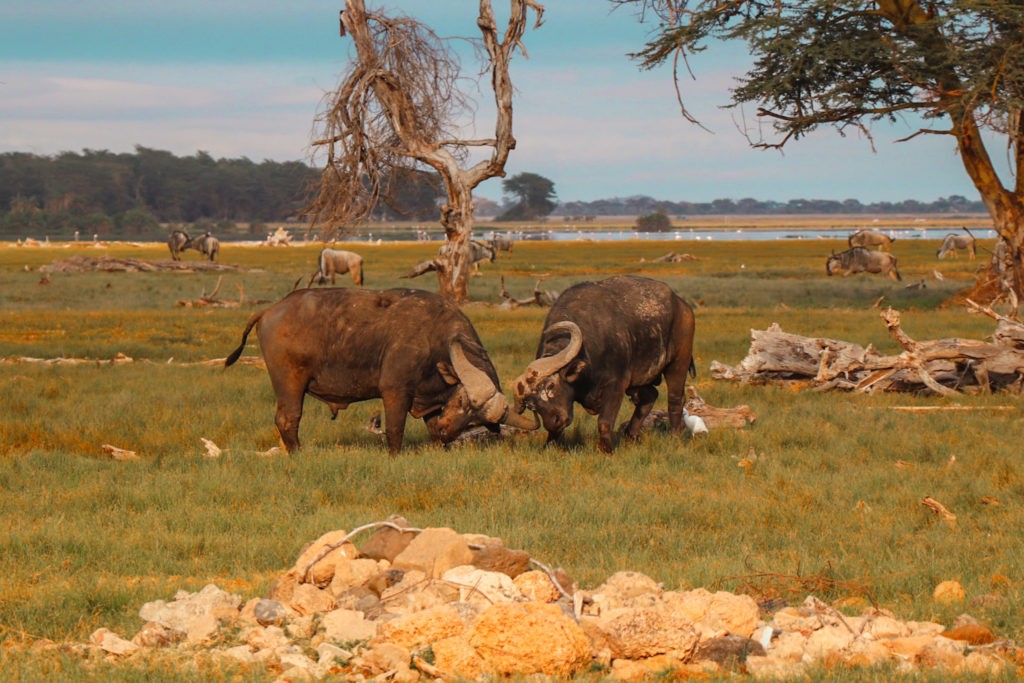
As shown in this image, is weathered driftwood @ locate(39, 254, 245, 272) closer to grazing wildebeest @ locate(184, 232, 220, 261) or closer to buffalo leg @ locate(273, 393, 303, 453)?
grazing wildebeest @ locate(184, 232, 220, 261)

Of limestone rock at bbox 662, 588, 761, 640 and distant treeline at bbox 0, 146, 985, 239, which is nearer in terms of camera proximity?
limestone rock at bbox 662, 588, 761, 640

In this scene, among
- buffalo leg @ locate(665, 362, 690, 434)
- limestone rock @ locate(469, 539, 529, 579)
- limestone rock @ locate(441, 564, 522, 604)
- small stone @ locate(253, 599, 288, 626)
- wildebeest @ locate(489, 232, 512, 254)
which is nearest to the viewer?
small stone @ locate(253, 599, 288, 626)

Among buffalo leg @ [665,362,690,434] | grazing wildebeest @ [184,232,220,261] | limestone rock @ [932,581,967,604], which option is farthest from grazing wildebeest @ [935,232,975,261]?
limestone rock @ [932,581,967,604]

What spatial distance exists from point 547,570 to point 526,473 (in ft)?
13.4

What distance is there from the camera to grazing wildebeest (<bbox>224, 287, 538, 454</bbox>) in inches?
498

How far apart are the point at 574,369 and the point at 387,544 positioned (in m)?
4.59

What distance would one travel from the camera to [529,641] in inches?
259

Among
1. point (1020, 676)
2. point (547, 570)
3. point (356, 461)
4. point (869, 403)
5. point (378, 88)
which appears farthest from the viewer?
point (378, 88)

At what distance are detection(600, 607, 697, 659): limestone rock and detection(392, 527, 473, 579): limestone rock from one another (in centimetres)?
126

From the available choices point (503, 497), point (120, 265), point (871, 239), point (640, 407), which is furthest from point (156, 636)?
point (871, 239)

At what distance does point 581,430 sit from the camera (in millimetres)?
14383

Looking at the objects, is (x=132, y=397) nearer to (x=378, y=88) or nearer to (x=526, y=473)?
(x=526, y=473)

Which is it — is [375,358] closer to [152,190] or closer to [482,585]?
[482,585]

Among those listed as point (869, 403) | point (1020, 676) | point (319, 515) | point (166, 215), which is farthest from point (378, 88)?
point (166, 215)
